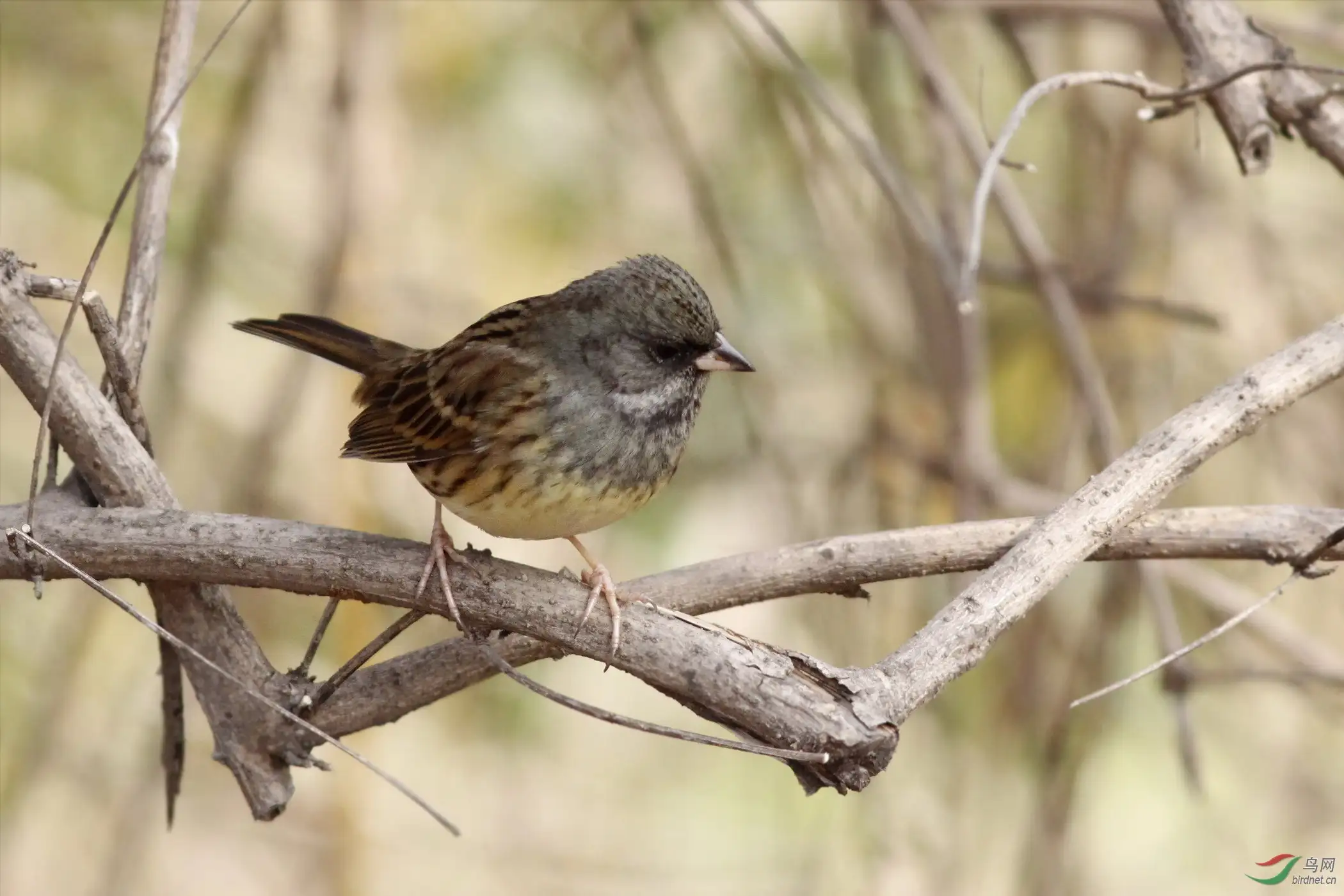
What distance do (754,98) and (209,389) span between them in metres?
1.85

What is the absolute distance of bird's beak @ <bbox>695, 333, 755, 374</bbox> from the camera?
244cm

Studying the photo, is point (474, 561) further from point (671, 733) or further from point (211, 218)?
point (211, 218)

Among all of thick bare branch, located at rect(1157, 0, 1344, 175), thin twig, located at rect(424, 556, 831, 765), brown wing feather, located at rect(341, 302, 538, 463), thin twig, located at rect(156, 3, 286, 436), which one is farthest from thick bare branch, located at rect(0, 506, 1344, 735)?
thin twig, located at rect(156, 3, 286, 436)

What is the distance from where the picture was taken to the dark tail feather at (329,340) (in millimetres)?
2771

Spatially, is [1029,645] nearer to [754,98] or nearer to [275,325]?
[754,98]

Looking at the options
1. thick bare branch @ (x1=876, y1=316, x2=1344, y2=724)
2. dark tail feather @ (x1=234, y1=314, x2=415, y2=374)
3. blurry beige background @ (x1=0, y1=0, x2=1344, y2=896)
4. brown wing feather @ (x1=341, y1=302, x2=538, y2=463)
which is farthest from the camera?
blurry beige background @ (x1=0, y1=0, x2=1344, y2=896)

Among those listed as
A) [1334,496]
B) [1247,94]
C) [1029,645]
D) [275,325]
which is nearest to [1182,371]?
[1334,496]

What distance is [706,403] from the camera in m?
4.16

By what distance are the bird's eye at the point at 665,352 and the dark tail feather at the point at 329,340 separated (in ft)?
2.46

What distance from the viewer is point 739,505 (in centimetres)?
434

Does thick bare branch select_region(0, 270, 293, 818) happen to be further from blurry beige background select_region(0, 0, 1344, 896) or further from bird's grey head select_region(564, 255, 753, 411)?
blurry beige background select_region(0, 0, 1344, 896)

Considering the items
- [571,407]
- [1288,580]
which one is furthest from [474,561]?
[1288,580]

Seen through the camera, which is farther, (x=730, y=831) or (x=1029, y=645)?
(x=730, y=831)

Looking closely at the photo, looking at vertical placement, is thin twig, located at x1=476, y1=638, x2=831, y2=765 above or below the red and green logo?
below
